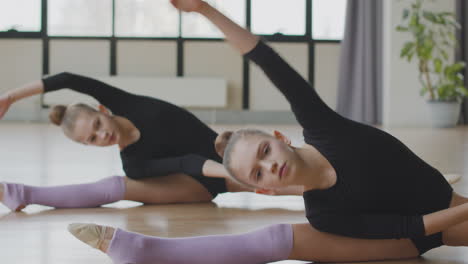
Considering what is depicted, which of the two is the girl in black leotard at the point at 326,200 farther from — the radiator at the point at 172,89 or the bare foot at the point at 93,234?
the radiator at the point at 172,89

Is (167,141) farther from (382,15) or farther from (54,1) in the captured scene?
(54,1)

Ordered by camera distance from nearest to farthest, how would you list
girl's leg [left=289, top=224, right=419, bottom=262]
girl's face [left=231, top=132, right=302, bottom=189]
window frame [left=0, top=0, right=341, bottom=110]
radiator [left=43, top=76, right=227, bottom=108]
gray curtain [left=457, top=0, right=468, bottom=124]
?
girl's face [left=231, top=132, right=302, bottom=189]
girl's leg [left=289, top=224, right=419, bottom=262]
gray curtain [left=457, top=0, right=468, bottom=124]
radiator [left=43, top=76, right=227, bottom=108]
window frame [left=0, top=0, right=341, bottom=110]

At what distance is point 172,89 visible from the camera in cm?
857

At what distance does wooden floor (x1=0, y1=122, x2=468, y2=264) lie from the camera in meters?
1.73

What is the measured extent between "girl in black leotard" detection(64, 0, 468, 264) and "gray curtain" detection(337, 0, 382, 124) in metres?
6.70

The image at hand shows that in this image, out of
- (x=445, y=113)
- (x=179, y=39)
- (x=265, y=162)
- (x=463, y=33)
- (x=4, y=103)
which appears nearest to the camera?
(x=265, y=162)

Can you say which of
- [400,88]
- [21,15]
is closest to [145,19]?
[21,15]

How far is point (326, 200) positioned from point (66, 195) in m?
1.24

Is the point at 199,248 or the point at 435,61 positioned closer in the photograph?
the point at 199,248

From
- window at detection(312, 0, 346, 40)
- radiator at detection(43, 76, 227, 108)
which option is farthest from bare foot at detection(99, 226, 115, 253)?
window at detection(312, 0, 346, 40)

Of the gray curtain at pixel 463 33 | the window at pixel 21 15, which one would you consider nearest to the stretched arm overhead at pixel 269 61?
the gray curtain at pixel 463 33

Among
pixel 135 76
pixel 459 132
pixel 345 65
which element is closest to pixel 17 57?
pixel 135 76

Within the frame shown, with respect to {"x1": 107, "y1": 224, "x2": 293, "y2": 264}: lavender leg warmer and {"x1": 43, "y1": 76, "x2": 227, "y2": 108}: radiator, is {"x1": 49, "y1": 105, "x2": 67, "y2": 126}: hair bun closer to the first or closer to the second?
{"x1": 107, "y1": 224, "x2": 293, "y2": 264}: lavender leg warmer

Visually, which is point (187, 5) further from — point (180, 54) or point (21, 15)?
point (21, 15)
